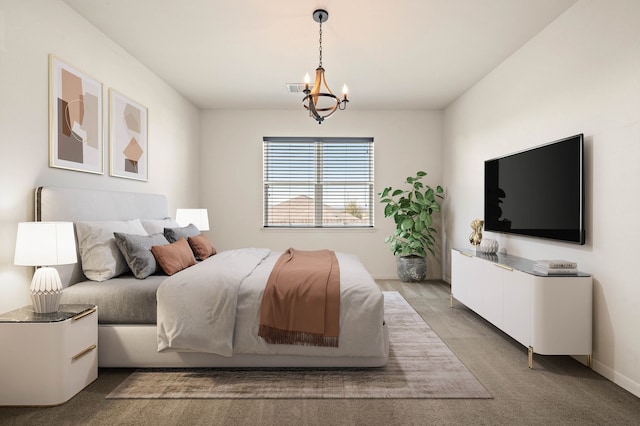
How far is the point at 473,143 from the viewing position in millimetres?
4832

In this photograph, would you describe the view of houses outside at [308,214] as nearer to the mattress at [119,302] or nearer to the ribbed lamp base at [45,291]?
the mattress at [119,302]

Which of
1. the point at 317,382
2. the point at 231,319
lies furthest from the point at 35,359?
the point at 317,382

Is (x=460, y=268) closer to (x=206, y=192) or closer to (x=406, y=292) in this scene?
(x=406, y=292)

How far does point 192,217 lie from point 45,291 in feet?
8.45

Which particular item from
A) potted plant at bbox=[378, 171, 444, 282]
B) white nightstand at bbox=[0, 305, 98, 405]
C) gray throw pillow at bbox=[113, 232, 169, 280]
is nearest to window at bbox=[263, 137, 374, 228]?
potted plant at bbox=[378, 171, 444, 282]

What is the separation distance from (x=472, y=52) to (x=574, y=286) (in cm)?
241

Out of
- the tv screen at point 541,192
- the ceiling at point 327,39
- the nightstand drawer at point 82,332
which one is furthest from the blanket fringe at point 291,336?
the ceiling at point 327,39

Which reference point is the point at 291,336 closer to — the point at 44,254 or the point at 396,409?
the point at 396,409

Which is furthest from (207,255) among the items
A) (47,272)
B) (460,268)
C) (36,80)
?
(460,268)

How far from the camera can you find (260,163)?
6043 mm

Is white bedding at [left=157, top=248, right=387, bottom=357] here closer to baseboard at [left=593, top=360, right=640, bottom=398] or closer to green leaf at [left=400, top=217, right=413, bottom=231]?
baseboard at [left=593, top=360, right=640, bottom=398]

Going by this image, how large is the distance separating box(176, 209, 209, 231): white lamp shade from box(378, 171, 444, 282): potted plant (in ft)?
8.58

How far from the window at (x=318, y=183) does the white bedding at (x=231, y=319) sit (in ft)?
11.5

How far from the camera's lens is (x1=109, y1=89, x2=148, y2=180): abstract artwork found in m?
3.59
